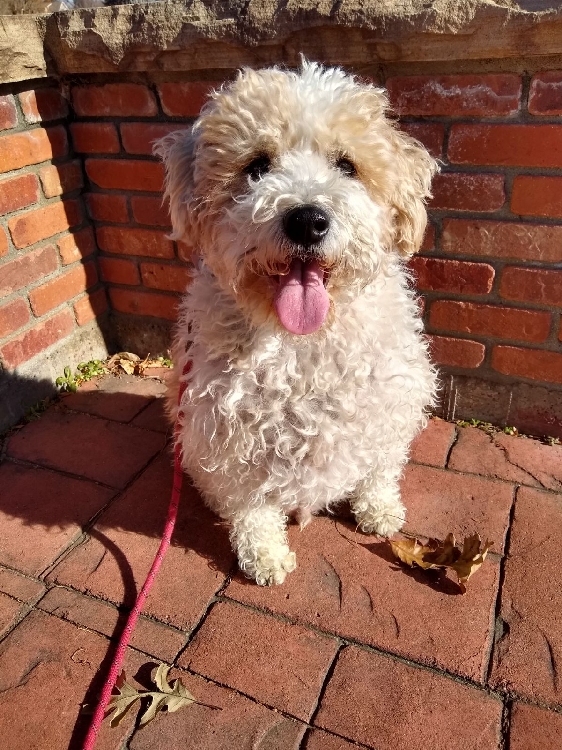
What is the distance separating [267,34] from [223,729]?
8.00ft

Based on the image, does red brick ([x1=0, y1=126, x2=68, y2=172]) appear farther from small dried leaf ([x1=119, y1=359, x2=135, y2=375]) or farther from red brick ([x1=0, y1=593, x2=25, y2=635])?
red brick ([x1=0, y1=593, x2=25, y2=635])

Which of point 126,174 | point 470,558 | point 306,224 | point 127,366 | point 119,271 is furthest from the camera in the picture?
point 127,366

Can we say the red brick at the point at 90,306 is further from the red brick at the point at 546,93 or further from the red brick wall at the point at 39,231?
the red brick at the point at 546,93

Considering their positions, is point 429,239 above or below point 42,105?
below

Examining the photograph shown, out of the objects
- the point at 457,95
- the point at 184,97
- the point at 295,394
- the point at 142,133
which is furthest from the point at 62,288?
the point at 457,95

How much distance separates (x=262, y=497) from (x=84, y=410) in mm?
1380

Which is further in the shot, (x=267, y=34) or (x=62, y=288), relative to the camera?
(x=62, y=288)

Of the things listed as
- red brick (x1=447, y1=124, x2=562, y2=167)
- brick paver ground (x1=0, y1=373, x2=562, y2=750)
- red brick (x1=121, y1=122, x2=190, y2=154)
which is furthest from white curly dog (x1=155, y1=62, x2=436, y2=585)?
red brick (x1=121, y1=122, x2=190, y2=154)

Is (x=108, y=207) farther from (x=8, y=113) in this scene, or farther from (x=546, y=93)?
(x=546, y=93)

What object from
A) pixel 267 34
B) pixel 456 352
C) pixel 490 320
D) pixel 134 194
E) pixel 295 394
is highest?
pixel 267 34

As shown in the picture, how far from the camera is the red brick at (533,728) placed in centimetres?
160

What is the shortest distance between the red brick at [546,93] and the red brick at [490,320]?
783mm

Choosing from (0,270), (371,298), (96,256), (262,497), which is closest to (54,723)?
(262,497)

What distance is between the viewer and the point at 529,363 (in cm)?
260
